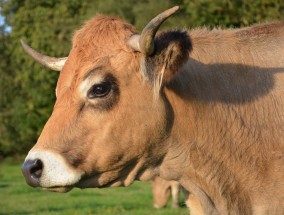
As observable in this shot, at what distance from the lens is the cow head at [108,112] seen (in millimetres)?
5496

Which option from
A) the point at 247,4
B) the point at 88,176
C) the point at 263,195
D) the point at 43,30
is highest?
the point at 88,176

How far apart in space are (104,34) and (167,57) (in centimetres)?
58

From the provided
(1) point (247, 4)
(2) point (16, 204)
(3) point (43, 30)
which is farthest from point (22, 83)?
(2) point (16, 204)

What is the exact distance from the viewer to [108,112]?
18.4 ft

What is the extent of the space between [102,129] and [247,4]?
1756 centimetres

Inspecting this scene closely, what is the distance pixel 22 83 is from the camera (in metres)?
41.2

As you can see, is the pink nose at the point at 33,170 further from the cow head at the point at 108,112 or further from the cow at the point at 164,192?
the cow at the point at 164,192

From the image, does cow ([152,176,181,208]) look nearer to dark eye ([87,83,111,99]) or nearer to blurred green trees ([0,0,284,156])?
blurred green trees ([0,0,284,156])

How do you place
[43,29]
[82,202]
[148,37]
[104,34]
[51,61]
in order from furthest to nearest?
[43,29] → [82,202] → [51,61] → [104,34] → [148,37]

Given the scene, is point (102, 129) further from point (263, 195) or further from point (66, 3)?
point (66, 3)

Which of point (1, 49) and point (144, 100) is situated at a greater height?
point (144, 100)

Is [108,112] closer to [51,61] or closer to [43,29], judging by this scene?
[51,61]

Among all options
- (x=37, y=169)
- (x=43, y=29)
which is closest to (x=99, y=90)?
(x=37, y=169)

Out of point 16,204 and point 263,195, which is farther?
point 16,204
